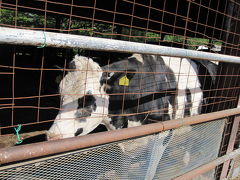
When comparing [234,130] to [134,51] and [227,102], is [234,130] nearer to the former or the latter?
[227,102]

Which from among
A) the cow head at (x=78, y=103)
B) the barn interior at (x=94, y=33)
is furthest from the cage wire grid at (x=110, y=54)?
the cow head at (x=78, y=103)

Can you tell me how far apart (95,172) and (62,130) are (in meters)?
1.04

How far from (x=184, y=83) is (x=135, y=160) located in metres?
2.07

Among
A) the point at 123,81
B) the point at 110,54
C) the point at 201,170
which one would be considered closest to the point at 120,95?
the point at 123,81

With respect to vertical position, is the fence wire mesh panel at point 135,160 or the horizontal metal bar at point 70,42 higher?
the horizontal metal bar at point 70,42

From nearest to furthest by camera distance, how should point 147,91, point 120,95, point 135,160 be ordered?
point 135,160
point 120,95
point 147,91

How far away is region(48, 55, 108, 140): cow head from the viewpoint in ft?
7.39

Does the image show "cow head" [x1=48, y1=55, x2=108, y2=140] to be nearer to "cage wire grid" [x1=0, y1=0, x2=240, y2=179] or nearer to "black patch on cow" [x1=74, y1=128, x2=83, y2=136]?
"black patch on cow" [x1=74, y1=128, x2=83, y2=136]

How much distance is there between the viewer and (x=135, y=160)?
57.4 inches

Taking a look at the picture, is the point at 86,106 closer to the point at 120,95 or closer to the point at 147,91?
the point at 120,95

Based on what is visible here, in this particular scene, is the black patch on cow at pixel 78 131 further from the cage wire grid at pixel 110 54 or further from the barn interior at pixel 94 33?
the barn interior at pixel 94 33

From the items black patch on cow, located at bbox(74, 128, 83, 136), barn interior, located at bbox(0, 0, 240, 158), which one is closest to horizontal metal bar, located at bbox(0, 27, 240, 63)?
barn interior, located at bbox(0, 0, 240, 158)

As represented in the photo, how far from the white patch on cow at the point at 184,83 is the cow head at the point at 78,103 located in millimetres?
1172

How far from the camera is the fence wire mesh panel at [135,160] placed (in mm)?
1031
